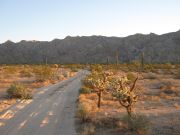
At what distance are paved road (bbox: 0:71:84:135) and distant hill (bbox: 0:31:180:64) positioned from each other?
103543 millimetres

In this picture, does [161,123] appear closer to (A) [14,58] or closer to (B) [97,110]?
(B) [97,110]

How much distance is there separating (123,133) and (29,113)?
7234 millimetres

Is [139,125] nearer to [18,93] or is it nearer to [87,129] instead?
[87,129]

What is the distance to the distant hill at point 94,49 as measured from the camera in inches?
5330

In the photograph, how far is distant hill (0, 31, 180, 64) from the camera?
13538cm

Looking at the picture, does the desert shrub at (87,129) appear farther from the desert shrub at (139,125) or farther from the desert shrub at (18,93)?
the desert shrub at (18,93)

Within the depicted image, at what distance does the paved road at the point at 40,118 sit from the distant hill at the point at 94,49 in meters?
104

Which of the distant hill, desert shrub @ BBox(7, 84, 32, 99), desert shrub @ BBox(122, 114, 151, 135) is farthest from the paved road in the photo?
the distant hill

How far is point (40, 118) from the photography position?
766 inches

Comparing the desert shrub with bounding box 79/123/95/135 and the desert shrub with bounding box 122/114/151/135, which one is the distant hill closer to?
the desert shrub with bounding box 79/123/95/135

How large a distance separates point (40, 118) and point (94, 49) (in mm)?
135221

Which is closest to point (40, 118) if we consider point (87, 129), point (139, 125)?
point (87, 129)

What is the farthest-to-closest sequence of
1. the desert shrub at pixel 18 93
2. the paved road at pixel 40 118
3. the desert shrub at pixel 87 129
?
1. the desert shrub at pixel 18 93
2. the paved road at pixel 40 118
3. the desert shrub at pixel 87 129

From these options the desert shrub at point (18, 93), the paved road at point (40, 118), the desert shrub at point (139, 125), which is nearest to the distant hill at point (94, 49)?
the desert shrub at point (18, 93)
